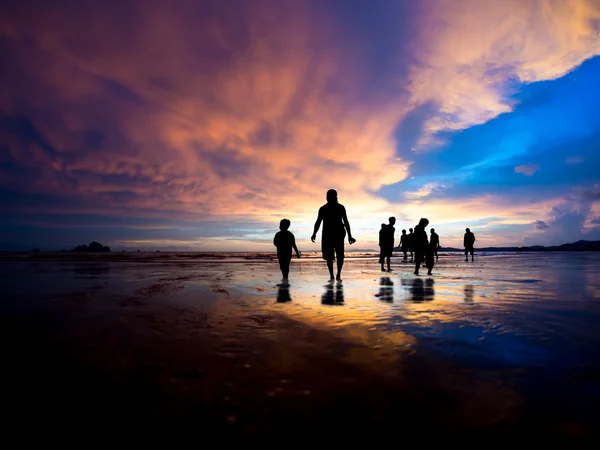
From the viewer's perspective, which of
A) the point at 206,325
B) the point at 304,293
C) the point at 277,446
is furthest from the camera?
the point at 304,293

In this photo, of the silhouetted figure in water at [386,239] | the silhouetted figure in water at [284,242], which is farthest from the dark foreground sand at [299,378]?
the silhouetted figure in water at [386,239]

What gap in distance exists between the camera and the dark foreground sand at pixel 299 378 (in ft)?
4.75


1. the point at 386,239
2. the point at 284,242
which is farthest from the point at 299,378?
the point at 386,239

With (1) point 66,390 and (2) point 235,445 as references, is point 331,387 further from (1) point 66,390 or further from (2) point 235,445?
(1) point 66,390

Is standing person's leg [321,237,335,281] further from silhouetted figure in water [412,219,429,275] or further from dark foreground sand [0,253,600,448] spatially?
dark foreground sand [0,253,600,448]

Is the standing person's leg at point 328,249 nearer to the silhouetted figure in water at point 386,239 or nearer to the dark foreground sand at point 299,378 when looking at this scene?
the dark foreground sand at point 299,378

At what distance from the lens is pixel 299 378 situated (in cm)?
206

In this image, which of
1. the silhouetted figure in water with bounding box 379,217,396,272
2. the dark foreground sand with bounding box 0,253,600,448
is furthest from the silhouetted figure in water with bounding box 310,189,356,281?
the silhouetted figure in water with bounding box 379,217,396,272

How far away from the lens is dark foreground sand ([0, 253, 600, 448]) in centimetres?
145

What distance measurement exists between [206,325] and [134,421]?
2071 mm

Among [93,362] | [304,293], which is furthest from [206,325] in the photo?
[304,293]

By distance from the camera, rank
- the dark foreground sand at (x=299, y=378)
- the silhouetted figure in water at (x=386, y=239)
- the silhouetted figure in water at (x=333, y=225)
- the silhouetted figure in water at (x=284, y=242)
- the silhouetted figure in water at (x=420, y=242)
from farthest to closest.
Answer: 1. the silhouetted figure in water at (x=386, y=239)
2. the silhouetted figure in water at (x=420, y=242)
3. the silhouetted figure in water at (x=284, y=242)
4. the silhouetted figure in water at (x=333, y=225)
5. the dark foreground sand at (x=299, y=378)

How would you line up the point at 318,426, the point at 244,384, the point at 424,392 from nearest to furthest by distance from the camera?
the point at 318,426 < the point at 424,392 < the point at 244,384

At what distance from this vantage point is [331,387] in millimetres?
1924
